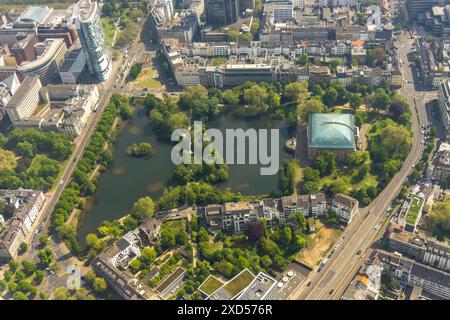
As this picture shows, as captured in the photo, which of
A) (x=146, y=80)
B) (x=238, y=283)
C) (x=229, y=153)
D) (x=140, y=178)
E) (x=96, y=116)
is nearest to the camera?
(x=238, y=283)

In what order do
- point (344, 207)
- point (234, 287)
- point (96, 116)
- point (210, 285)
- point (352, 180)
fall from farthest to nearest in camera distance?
1. point (96, 116)
2. point (352, 180)
3. point (344, 207)
4. point (210, 285)
5. point (234, 287)

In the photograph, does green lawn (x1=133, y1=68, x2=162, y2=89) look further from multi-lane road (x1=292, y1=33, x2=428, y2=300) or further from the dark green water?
multi-lane road (x1=292, y1=33, x2=428, y2=300)

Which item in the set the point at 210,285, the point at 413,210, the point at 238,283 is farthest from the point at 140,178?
the point at 413,210

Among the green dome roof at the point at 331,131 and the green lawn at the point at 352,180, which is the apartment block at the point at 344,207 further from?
the green dome roof at the point at 331,131

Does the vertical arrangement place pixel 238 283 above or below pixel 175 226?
above

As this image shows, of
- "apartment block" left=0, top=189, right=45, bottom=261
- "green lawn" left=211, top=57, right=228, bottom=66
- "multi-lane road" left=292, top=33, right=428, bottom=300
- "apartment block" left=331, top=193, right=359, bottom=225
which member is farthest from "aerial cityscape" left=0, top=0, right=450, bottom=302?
"green lawn" left=211, top=57, right=228, bottom=66

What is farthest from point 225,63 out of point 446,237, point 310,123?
point 446,237

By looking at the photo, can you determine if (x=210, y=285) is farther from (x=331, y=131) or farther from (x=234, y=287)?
(x=331, y=131)
